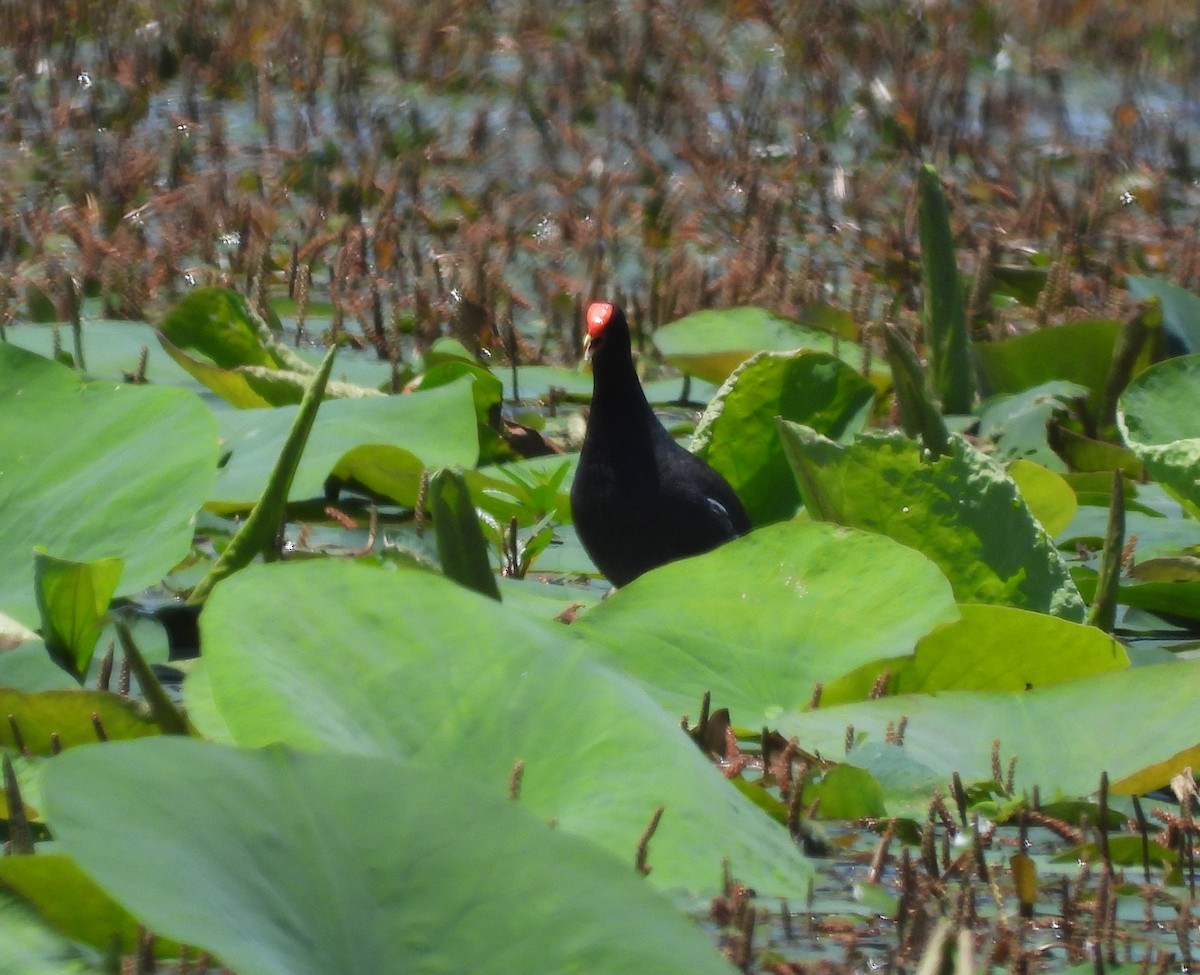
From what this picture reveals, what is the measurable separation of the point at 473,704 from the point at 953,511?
93 centimetres

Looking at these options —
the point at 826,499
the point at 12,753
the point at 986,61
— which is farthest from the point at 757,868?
the point at 986,61

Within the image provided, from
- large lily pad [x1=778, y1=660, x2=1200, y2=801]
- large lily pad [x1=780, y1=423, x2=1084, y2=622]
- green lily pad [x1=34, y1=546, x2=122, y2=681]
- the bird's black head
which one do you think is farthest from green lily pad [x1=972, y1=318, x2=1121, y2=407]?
green lily pad [x1=34, y1=546, x2=122, y2=681]

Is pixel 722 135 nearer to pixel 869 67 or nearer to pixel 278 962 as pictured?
pixel 869 67

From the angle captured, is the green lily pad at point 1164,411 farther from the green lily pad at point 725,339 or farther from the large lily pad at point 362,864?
the large lily pad at point 362,864

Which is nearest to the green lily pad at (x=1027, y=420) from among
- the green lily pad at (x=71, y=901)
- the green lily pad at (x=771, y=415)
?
the green lily pad at (x=771, y=415)

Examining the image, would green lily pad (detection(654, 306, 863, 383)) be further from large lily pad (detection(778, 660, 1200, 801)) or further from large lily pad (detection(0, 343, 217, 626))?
large lily pad (detection(778, 660, 1200, 801))

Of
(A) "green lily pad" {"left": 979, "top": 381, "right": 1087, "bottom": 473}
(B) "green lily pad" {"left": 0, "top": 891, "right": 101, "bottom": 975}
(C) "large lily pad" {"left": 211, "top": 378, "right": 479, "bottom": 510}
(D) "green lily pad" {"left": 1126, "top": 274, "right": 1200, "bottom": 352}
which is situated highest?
(B) "green lily pad" {"left": 0, "top": 891, "right": 101, "bottom": 975}

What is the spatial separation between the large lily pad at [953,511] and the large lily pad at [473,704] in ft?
2.63

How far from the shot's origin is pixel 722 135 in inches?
217

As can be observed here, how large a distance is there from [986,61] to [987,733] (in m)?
5.25

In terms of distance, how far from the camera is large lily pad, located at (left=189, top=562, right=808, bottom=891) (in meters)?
1.23

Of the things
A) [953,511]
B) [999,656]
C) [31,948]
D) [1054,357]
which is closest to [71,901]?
[31,948]

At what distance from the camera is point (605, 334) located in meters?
2.82

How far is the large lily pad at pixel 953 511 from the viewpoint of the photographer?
205 cm
